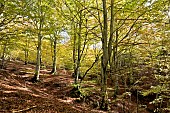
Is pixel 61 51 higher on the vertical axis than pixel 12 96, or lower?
higher

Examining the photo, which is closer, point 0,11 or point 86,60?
point 0,11

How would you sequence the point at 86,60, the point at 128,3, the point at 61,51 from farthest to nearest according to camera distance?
1. the point at 61,51
2. the point at 86,60
3. the point at 128,3

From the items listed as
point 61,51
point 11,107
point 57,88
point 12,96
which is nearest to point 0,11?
point 12,96

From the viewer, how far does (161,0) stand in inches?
286

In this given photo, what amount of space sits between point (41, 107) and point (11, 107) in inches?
47.9

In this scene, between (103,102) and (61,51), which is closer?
(103,102)

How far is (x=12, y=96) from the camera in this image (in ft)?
28.6

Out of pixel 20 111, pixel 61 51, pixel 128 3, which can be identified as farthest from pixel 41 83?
pixel 128 3

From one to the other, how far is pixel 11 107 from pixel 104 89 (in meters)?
3.72

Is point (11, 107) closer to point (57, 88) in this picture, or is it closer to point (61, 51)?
point (57, 88)

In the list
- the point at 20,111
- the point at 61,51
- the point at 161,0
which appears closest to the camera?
the point at 20,111

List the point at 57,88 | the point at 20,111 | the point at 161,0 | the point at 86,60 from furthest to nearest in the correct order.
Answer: the point at 86,60
the point at 57,88
the point at 161,0
the point at 20,111

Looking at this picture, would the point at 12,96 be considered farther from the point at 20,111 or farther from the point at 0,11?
the point at 0,11

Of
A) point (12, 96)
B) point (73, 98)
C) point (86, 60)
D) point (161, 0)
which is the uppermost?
point (161, 0)
